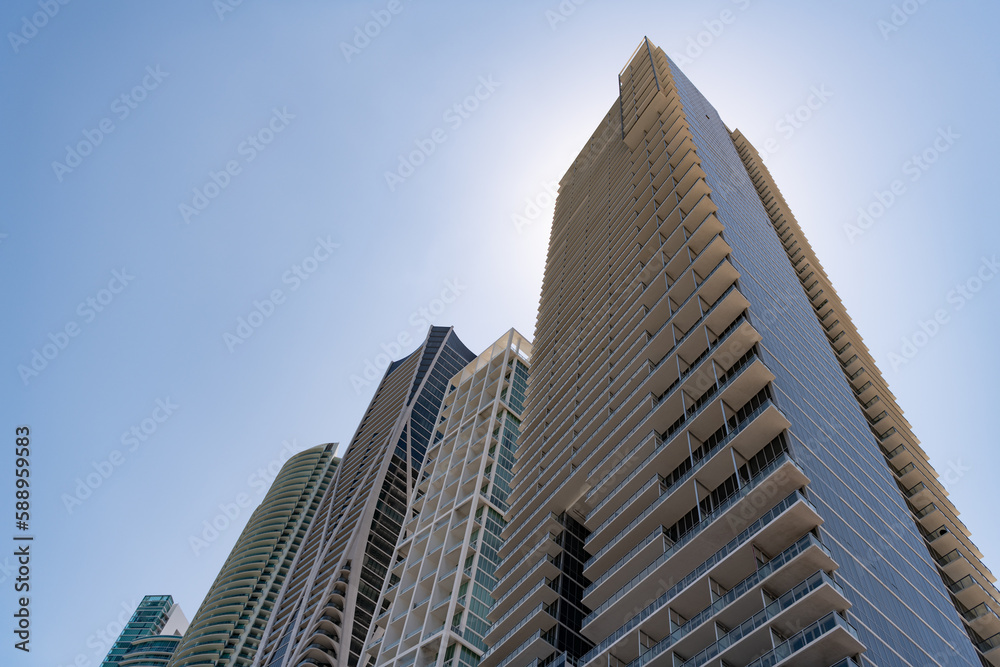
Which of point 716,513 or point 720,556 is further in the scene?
point 716,513

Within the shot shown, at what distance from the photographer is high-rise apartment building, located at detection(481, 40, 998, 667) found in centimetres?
3953

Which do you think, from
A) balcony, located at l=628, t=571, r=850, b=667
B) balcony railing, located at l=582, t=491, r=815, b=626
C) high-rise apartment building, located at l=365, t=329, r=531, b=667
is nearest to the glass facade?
balcony, located at l=628, t=571, r=850, b=667

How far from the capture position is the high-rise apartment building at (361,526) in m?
102

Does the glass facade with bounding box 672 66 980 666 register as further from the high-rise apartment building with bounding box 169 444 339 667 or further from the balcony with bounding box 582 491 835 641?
the high-rise apartment building with bounding box 169 444 339 667

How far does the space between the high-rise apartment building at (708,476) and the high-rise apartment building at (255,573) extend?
313ft

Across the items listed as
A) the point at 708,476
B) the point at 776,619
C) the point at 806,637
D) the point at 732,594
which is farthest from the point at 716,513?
the point at 806,637

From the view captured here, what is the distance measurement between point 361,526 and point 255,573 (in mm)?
52594

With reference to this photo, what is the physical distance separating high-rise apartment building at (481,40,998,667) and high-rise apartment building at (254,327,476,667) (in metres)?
43.8

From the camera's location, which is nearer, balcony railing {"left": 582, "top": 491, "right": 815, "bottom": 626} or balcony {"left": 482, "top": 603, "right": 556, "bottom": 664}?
balcony railing {"left": 582, "top": 491, "right": 815, "bottom": 626}

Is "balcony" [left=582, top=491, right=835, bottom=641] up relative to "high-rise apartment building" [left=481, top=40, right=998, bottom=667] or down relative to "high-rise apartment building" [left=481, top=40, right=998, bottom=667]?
down

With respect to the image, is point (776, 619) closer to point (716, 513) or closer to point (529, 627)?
point (716, 513)

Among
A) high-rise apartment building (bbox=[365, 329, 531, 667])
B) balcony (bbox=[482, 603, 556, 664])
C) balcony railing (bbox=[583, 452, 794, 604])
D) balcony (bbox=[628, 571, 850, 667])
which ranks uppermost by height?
high-rise apartment building (bbox=[365, 329, 531, 667])

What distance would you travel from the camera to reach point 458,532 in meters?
77.9

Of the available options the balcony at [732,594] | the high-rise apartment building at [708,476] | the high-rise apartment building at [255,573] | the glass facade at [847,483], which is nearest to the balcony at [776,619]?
the high-rise apartment building at [708,476]
